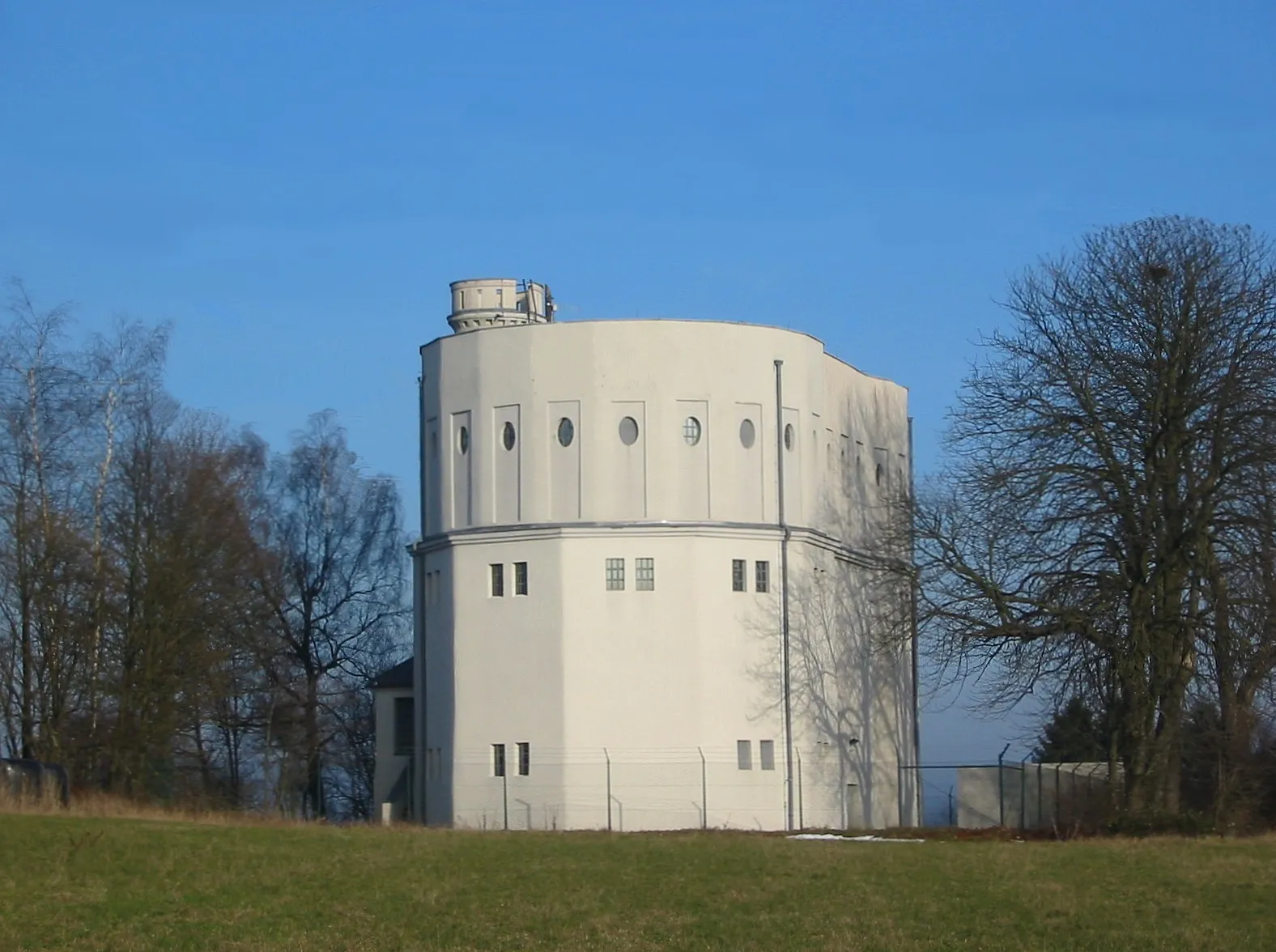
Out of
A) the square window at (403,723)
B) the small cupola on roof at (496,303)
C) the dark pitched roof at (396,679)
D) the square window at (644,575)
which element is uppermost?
the small cupola on roof at (496,303)

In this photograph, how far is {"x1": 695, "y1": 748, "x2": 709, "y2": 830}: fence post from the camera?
4616cm

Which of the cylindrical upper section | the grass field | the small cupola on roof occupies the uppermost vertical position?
the small cupola on roof

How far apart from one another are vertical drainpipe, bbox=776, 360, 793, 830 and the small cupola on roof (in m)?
10.6

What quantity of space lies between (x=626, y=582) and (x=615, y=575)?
31cm

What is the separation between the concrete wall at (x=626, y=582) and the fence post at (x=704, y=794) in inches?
3.1

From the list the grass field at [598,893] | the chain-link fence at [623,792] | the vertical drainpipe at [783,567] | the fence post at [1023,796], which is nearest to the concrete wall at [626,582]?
the chain-link fence at [623,792]

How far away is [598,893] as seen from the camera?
2294cm

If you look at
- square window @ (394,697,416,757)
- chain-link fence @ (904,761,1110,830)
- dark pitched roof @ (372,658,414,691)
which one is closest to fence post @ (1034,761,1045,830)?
chain-link fence @ (904,761,1110,830)

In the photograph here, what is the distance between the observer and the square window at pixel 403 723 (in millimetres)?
55438

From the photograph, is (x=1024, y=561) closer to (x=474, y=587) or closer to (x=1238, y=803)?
(x=1238, y=803)

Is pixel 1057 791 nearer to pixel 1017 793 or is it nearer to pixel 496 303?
pixel 1017 793

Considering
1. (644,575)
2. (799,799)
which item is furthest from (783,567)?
(799,799)

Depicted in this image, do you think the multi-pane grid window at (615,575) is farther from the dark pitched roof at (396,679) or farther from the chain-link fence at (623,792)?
the dark pitched roof at (396,679)

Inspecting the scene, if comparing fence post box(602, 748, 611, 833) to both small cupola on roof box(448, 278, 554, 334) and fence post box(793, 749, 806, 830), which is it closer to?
fence post box(793, 749, 806, 830)
